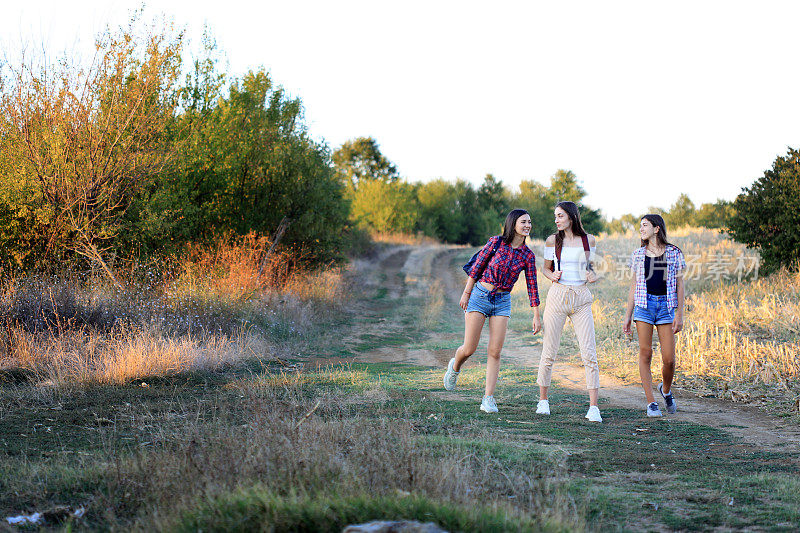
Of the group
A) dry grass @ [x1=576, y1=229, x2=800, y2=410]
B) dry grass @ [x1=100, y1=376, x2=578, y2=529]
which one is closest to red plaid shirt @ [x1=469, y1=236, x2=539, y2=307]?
dry grass @ [x1=100, y1=376, x2=578, y2=529]

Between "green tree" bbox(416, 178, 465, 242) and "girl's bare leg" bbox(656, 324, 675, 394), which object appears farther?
"green tree" bbox(416, 178, 465, 242)

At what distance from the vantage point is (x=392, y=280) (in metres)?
29.3

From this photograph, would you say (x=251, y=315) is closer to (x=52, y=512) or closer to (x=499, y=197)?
(x=52, y=512)

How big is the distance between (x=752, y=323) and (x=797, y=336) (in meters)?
1.42

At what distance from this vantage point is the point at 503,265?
265 inches

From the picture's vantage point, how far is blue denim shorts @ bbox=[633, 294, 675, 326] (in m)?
6.95

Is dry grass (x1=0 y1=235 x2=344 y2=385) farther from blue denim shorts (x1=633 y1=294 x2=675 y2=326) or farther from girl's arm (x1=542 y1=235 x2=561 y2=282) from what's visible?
blue denim shorts (x1=633 y1=294 x2=675 y2=326)

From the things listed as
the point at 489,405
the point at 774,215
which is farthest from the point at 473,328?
the point at 774,215

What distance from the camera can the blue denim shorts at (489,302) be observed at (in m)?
6.83

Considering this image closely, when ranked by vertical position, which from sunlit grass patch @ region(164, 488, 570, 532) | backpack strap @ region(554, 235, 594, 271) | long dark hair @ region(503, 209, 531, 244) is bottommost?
sunlit grass patch @ region(164, 488, 570, 532)

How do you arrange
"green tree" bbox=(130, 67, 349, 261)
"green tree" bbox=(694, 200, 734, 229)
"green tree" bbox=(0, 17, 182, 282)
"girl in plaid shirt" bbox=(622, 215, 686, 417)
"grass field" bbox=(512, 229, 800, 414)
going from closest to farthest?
"girl in plaid shirt" bbox=(622, 215, 686, 417) → "grass field" bbox=(512, 229, 800, 414) → "green tree" bbox=(0, 17, 182, 282) → "green tree" bbox=(130, 67, 349, 261) → "green tree" bbox=(694, 200, 734, 229)

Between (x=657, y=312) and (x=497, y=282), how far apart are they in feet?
6.12

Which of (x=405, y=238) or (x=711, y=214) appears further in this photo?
(x=405, y=238)

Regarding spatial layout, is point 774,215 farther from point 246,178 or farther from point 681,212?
point 681,212
